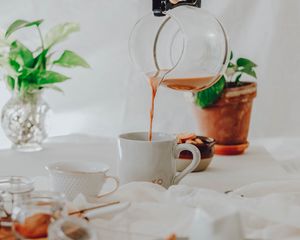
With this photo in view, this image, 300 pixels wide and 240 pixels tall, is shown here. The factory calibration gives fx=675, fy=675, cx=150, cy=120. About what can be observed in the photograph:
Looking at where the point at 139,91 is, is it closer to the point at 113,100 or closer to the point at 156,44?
the point at 113,100

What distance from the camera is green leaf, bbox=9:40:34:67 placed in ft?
4.57

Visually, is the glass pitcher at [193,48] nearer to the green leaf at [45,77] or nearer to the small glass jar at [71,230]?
the green leaf at [45,77]

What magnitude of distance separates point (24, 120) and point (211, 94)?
1.30ft

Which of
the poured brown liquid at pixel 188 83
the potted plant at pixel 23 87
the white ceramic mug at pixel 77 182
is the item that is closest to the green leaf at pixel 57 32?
the potted plant at pixel 23 87

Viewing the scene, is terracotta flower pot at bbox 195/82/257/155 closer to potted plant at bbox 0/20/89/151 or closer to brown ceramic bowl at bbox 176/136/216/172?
brown ceramic bowl at bbox 176/136/216/172

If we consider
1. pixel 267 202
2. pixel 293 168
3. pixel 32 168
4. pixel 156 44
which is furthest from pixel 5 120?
pixel 267 202

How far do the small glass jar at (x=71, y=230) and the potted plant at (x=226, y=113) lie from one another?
670mm

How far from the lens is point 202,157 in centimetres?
118

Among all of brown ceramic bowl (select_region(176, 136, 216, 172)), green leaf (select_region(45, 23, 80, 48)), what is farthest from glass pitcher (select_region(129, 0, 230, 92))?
green leaf (select_region(45, 23, 80, 48))

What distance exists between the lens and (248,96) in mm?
1354

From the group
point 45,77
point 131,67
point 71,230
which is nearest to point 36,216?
point 71,230

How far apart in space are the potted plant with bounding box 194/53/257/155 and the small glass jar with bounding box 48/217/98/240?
2.20 ft

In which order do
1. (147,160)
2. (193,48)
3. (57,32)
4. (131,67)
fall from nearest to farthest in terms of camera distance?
(147,160)
(193,48)
(57,32)
(131,67)

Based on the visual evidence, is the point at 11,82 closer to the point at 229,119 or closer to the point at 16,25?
the point at 16,25
